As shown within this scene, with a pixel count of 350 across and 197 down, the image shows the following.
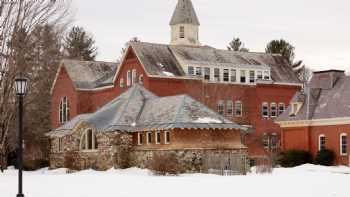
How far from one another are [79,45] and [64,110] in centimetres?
2725

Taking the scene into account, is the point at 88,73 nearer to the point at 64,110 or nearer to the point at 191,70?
the point at 64,110

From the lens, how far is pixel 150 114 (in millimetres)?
52625

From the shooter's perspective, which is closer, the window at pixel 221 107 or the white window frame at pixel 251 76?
the window at pixel 221 107

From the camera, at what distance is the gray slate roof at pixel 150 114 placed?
4884cm

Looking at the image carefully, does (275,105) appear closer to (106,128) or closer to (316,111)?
(316,111)

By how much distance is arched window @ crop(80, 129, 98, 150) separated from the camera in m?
54.0

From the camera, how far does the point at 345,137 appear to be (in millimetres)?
59812

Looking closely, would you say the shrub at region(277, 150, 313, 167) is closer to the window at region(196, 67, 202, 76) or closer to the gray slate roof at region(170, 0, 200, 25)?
the window at region(196, 67, 202, 76)

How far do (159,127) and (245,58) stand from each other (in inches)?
1242

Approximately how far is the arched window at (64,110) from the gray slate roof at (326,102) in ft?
84.2

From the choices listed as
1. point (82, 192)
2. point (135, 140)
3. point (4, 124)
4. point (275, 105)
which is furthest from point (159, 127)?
point (275, 105)

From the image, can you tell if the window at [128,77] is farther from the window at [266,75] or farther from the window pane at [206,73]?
the window at [266,75]

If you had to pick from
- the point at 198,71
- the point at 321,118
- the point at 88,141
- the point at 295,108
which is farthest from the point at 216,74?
the point at 88,141

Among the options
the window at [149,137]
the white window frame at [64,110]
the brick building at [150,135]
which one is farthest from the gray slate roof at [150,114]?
the white window frame at [64,110]
